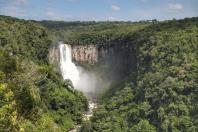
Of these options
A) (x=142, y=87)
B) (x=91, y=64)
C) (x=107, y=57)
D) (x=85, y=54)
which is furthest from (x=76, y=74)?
(x=142, y=87)

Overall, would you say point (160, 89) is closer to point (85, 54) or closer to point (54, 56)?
point (54, 56)

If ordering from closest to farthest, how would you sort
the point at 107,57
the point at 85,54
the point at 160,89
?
the point at 160,89
the point at 107,57
the point at 85,54

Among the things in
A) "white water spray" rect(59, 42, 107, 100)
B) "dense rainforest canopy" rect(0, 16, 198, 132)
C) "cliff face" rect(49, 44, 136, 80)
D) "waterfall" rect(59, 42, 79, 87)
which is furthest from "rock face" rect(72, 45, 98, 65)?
"dense rainforest canopy" rect(0, 16, 198, 132)

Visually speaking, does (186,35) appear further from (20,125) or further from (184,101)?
(20,125)

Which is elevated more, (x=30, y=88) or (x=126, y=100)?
(x=30, y=88)

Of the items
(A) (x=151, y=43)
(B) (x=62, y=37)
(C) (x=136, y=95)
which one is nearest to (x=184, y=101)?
(C) (x=136, y=95)

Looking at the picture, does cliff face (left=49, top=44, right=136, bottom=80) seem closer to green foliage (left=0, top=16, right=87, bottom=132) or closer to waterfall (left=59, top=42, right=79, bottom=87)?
waterfall (left=59, top=42, right=79, bottom=87)
